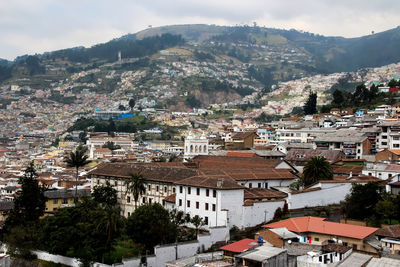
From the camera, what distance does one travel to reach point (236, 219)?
4584 cm

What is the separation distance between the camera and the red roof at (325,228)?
36656mm

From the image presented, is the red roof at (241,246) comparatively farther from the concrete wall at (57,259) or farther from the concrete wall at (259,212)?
the concrete wall at (57,259)

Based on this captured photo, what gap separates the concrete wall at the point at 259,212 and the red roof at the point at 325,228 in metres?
5.66

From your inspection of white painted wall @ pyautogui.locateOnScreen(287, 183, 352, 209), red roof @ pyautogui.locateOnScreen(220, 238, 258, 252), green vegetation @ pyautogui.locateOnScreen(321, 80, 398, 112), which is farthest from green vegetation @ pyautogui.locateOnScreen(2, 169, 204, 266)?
green vegetation @ pyautogui.locateOnScreen(321, 80, 398, 112)

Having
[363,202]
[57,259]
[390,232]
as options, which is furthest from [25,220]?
[390,232]

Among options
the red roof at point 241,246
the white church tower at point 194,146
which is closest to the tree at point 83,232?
the red roof at point 241,246

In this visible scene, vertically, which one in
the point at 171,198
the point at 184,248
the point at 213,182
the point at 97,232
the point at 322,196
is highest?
the point at 213,182

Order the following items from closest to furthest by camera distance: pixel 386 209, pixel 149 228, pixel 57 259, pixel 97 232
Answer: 1. pixel 97 232
2. pixel 149 228
3. pixel 386 209
4. pixel 57 259

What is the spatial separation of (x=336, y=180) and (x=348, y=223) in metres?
10.9

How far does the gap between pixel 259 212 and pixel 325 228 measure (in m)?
9.71

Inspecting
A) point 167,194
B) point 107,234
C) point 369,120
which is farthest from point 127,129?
point 107,234

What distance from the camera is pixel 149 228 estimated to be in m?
40.5

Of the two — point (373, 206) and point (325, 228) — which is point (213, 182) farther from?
point (373, 206)

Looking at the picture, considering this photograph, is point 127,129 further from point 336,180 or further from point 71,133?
point 336,180
